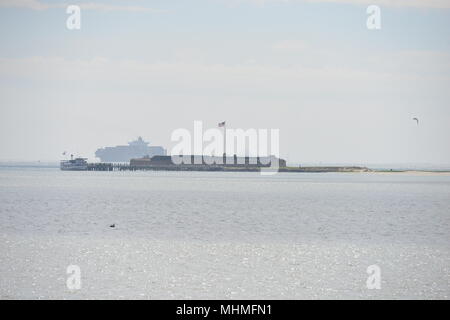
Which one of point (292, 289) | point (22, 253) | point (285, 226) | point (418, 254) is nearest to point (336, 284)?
point (292, 289)

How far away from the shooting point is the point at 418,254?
4662cm

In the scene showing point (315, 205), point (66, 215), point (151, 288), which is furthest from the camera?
point (315, 205)

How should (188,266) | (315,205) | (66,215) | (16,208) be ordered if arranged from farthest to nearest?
(315,205), (16,208), (66,215), (188,266)

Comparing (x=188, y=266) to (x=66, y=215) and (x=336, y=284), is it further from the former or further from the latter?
(x=66, y=215)

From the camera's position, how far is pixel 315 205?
10288cm

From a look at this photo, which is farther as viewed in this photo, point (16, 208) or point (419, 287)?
point (16, 208)

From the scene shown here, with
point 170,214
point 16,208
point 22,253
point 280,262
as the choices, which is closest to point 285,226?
point 170,214

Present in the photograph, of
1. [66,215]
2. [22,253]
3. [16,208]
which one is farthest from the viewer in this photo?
[16,208]

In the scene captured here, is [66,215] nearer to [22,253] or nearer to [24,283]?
[22,253]

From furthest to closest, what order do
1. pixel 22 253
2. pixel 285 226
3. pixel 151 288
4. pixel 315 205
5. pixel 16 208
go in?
pixel 315 205, pixel 16 208, pixel 285 226, pixel 22 253, pixel 151 288

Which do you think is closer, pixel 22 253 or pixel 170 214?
pixel 22 253

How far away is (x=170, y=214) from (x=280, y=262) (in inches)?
1575

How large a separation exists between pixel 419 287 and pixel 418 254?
42.7 feet

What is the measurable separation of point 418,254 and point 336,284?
44.9 ft
